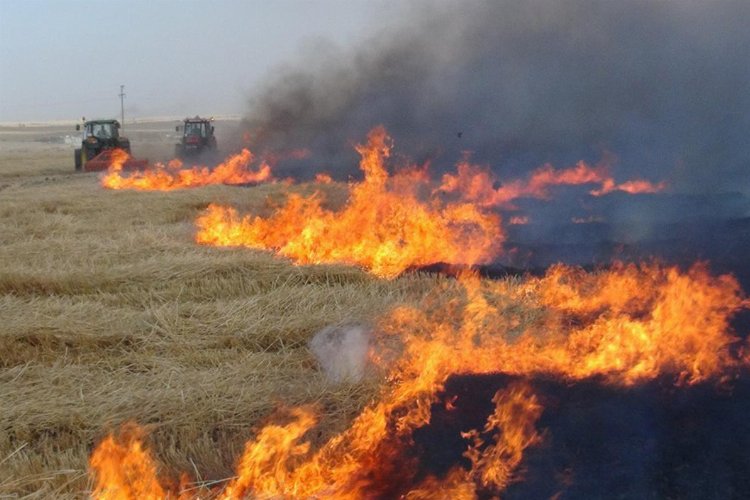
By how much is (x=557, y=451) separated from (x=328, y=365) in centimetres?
195

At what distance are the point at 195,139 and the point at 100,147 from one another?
3912 mm

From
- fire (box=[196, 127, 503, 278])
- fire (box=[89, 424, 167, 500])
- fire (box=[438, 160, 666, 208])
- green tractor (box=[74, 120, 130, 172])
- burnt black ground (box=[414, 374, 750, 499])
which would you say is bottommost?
fire (box=[89, 424, 167, 500])

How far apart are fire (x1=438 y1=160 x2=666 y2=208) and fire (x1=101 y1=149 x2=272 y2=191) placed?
806 centimetres

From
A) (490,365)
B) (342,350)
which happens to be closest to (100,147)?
(342,350)

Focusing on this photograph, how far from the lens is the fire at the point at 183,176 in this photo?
19.4 meters

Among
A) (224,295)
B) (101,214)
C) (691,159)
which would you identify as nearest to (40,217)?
(101,214)

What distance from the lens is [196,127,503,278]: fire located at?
8.21 metres

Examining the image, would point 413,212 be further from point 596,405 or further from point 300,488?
point 300,488

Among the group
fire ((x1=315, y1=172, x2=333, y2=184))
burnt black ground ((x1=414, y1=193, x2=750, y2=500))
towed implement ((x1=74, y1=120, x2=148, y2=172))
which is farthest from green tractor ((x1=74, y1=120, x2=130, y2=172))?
burnt black ground ((x1=414, y1=193, x2=750, y2=500))

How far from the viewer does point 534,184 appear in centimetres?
1636

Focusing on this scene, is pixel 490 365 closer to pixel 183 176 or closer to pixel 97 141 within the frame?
pixel 183 176

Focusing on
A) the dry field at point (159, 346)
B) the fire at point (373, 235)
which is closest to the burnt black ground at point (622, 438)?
the dry field at point (159, 346)

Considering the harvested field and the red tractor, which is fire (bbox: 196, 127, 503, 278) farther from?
the red tractor

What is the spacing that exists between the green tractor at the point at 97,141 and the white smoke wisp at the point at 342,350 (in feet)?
79.9
